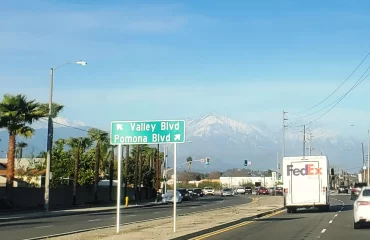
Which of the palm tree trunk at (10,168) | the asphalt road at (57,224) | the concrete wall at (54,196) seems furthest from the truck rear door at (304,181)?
the concrete wall at (54,196)

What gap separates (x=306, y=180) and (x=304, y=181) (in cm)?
14

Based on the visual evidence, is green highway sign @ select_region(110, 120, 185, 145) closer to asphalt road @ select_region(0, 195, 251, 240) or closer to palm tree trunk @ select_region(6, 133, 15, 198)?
asphalt road @ select_region(0, 195, 251, 240)

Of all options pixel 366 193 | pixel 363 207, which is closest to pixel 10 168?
pixel 366 193

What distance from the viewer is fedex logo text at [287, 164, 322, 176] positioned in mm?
35938

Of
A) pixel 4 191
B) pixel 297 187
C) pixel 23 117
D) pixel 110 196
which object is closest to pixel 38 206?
pixel 4 191

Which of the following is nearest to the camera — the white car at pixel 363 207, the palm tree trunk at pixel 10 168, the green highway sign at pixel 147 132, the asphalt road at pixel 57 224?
the white car at pixel 363 207

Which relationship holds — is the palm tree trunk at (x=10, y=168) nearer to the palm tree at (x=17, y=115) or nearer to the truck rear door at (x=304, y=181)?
the palm tree at (x=17, y=115)

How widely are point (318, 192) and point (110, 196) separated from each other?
38475 mm

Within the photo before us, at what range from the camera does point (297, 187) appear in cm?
3638

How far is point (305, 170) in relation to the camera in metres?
36.2

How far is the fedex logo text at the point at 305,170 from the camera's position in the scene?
35.9 m

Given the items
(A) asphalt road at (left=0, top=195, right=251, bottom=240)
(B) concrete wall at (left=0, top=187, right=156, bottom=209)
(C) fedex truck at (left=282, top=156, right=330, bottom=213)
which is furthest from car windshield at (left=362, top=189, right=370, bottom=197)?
(B) concrete wall at (left=0, top=187, right=156, bottom=209)

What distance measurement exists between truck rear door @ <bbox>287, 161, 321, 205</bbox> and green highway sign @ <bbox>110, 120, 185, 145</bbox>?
A: 1498cm

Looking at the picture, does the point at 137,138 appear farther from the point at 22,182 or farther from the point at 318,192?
the point at 22,182
